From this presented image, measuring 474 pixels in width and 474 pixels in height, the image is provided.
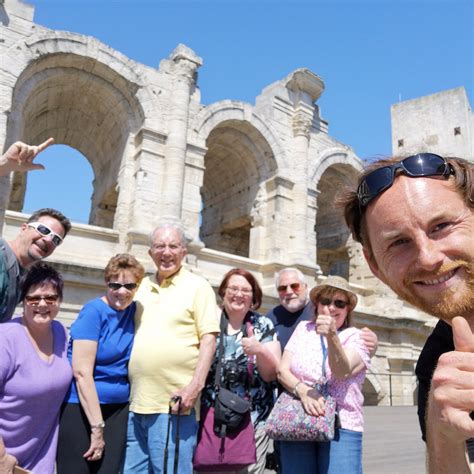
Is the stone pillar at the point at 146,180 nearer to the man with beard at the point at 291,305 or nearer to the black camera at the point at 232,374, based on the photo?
the man with beard at the point at 291,305

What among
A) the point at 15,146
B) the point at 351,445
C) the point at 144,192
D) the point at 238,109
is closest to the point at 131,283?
the point at 15,146

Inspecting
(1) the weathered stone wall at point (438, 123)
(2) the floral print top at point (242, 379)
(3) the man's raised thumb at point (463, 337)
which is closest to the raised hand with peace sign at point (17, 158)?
(2) the floral print top at point (242, 379)

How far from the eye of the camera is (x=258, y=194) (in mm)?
13344

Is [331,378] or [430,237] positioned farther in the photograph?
[331,378]

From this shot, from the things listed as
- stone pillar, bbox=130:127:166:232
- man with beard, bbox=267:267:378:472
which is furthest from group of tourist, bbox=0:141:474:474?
stone pillar, bbox=130:127:166:232

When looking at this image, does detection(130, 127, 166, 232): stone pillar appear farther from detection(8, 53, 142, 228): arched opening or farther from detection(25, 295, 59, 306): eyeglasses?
detection(25, 295, 59, 306): eyeglasses

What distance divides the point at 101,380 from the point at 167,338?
0.52 meters

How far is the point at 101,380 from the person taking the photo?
297cm

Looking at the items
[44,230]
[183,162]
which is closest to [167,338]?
[44,230]

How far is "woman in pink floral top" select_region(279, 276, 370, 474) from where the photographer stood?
268 centimetres

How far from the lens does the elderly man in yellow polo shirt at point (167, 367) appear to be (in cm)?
291

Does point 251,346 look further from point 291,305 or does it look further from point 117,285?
point 117,285

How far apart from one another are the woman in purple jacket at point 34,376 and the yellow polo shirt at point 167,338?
483mm

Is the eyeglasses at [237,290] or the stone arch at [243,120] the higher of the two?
the stone arch at [243,120]
